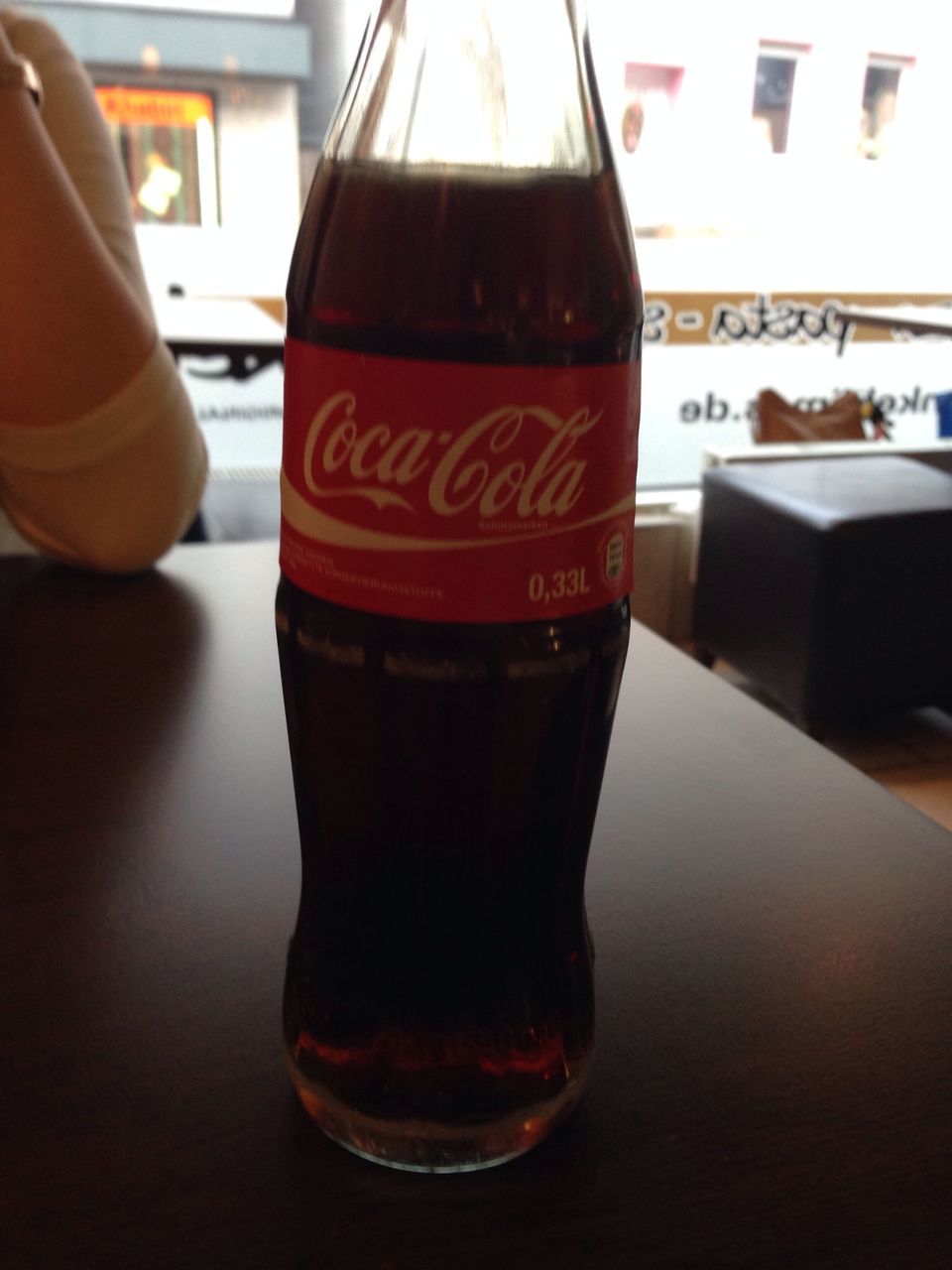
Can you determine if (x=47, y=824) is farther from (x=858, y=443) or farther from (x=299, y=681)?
(x=858, y=443)

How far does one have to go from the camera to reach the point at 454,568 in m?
0.29

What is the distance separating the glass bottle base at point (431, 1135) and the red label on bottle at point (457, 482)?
0.45 ft

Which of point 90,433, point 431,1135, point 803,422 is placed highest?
point 90,433

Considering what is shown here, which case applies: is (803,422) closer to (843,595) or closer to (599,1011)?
(843,595)

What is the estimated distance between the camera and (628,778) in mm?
520

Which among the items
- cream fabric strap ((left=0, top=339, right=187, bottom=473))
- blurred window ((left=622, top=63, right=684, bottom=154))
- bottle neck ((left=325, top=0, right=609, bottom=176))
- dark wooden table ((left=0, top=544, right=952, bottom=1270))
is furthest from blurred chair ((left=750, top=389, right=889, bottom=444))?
bottle neck ((left=325, top=0, right=609, bottom=176))

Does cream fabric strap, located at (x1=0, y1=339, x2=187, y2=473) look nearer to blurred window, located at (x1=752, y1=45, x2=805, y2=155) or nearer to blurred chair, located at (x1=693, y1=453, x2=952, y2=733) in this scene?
blurred chair, located at (x1=693, y1=453, x2=952, y2=733)

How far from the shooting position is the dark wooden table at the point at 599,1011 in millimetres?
275

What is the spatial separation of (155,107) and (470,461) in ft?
9.46

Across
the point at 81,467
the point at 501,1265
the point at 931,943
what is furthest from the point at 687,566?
the point at 501,1265

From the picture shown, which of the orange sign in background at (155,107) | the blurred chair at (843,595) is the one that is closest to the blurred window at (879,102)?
the blurred chair at (843,595)

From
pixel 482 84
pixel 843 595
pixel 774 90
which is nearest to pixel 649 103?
pixel 774 90

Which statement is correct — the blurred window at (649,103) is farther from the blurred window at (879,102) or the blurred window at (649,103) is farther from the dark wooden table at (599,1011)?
the dark wooden table at (599,1011)

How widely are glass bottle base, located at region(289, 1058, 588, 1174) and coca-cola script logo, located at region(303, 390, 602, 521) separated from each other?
163 mm
